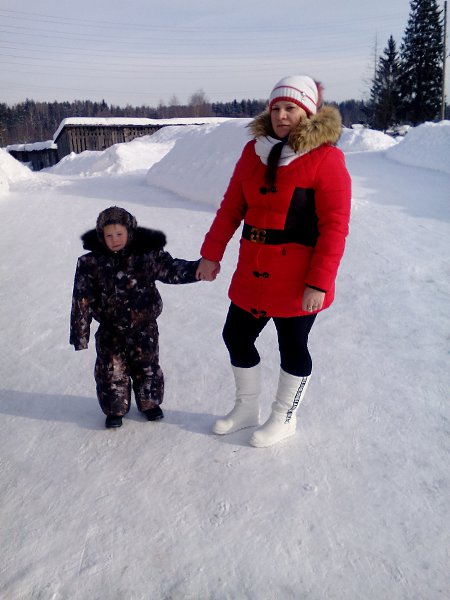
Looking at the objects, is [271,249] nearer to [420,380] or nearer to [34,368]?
[420,380]

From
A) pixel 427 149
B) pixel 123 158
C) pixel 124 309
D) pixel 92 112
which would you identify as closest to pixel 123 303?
pixel 124 309

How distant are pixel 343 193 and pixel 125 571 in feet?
5.05

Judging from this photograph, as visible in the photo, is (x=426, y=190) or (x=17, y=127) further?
(x=17, y=127)

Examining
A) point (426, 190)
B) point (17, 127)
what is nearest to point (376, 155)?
point (426, 190)

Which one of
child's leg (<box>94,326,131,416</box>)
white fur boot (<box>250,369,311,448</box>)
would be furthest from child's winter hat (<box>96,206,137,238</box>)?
white fur boot (<box>250,369,311,448</box>)

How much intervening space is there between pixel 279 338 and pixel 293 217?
0.56 metres

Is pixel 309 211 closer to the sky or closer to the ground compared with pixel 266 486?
closer to the sky

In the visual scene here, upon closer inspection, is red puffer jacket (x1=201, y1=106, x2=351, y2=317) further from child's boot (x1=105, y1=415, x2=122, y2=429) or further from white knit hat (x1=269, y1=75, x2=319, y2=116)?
child's boot (x1=105, y1=415, x2=122, y2=429)

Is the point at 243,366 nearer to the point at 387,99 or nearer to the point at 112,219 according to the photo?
the point at 112,219

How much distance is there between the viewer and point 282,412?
2154 millimetres

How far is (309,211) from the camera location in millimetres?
1848

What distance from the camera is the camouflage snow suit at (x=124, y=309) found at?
2174 mm

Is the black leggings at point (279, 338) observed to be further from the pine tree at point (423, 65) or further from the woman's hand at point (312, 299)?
the pine tree at point (423, 65)

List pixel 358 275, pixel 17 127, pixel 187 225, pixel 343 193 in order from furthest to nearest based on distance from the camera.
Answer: pixel 17 127, pixel 187 225, pixel 358 275, pixel 343 193
